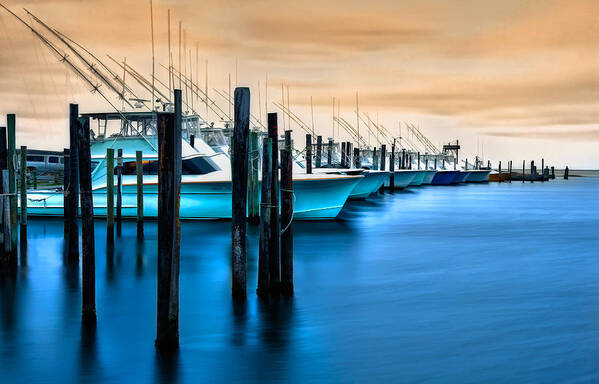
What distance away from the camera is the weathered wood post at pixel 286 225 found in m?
13.3

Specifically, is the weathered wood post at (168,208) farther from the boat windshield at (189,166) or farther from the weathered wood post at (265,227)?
the boat windshield at (189,166)

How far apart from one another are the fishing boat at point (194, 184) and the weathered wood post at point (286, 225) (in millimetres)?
13753

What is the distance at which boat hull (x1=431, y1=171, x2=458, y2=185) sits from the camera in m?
102

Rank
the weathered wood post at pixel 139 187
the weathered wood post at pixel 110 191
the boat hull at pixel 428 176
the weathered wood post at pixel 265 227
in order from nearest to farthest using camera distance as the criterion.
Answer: the weathered wood post at pixel 265 227 < the weathered wood post at pixel 110 191 < the weathered wood post at pixel 139 187 < the boat hull at pixel 428 176

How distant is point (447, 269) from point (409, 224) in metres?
15.4

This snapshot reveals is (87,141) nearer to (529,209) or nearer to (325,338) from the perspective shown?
(325,338)

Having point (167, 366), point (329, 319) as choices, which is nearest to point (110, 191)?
point (329, 319)

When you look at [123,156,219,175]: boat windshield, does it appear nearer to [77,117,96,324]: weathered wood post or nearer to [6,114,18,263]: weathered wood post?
[6,114,18,263]: weathered wood post

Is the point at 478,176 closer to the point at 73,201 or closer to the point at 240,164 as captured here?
the point at 73,201

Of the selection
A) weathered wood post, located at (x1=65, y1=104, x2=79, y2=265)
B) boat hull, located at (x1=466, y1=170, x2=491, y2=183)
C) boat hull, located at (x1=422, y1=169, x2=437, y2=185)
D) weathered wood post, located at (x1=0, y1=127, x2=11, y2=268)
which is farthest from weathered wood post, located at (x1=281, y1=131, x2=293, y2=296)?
boat hull, located at (x1=466, y1=170, x2=491, y2=183)

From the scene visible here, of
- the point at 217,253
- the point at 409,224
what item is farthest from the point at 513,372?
the point at 409,224

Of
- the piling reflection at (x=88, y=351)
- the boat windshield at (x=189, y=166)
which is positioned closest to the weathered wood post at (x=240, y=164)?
the piling reflection at (x=88, y=351)

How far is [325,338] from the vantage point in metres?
11.9

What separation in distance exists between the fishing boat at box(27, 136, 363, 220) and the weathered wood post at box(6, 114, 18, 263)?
929cm
